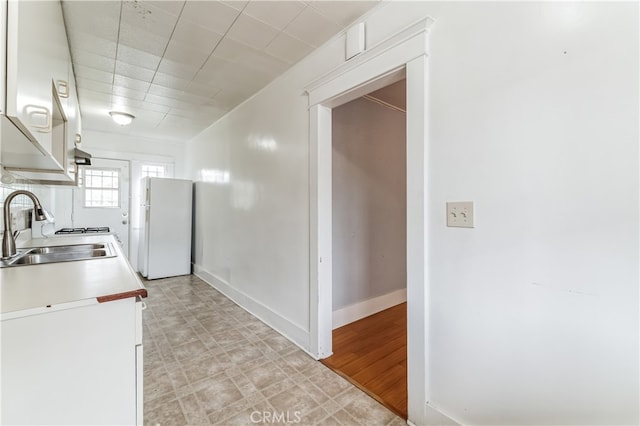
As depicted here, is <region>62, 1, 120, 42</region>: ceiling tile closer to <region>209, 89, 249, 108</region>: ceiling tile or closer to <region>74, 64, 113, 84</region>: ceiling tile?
<region>74, 64, 113, 84</region>: ceiling tile

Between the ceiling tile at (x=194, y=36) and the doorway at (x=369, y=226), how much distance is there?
119 centimetres

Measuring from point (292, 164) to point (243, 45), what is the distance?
99cm

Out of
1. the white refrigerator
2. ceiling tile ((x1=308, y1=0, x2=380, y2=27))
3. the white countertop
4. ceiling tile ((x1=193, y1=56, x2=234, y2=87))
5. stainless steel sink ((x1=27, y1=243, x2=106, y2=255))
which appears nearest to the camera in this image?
the white countertop

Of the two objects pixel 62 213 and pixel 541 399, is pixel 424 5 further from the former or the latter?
pixel 62 213

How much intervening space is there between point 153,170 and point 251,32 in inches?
162

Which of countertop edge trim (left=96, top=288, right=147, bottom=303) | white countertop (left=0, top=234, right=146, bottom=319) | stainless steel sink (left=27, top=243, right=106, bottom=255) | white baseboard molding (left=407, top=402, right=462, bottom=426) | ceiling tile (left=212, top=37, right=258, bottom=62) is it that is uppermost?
ceiling tile (left=212, top=37, right=258, bottom=62)

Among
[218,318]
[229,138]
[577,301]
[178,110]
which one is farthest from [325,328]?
[178,110]

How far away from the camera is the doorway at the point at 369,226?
2814mm

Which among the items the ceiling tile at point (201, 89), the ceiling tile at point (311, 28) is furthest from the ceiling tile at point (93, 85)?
the ceiling tile at point (311, 28)

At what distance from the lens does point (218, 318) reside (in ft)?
10.0

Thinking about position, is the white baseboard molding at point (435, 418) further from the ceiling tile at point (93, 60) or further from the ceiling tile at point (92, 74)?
the ceiling tile at point (92, 74)

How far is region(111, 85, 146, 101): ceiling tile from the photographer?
300 centimetres

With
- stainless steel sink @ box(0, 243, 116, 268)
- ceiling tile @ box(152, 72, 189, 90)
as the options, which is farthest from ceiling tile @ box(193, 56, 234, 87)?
stainless steel sink @ box(0, 243, 116, 268)

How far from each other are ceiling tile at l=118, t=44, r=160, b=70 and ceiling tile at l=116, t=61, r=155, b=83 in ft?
0.23
